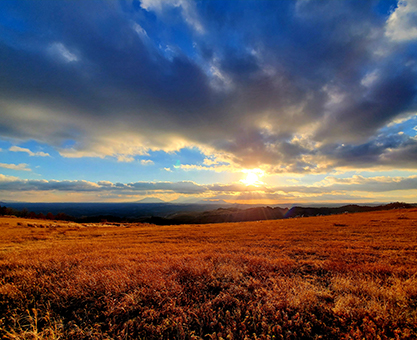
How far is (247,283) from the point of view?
14.2 ft

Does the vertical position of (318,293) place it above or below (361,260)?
above

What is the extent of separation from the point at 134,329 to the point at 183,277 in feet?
6.69

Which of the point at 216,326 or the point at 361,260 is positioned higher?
the point at 216,326

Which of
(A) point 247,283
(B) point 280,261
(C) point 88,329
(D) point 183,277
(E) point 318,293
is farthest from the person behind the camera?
(B) point 280,261

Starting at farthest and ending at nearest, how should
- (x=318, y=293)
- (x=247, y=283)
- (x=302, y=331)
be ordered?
(x=247, y=283) → (x=318, y=293) → (x=302, y=331)

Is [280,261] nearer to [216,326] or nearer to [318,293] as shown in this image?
[318,293]

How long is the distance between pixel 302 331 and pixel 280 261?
12.7 feet

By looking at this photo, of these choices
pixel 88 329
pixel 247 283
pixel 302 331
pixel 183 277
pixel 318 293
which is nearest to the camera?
pixel 302 331


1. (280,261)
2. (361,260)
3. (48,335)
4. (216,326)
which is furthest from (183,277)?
(361,260)

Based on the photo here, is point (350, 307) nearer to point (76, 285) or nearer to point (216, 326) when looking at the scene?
point (216, 326)

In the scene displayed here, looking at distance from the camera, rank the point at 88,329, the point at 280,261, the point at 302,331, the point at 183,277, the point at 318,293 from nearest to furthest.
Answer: the point at 302,331 → the point at 88,329 → the point at 318,293 → the point at 183,277 → the point at 280,261

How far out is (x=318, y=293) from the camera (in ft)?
12.4

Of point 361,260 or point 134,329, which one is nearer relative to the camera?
point 134,329

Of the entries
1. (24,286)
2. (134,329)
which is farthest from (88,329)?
(24,286)
